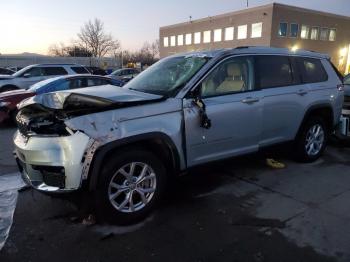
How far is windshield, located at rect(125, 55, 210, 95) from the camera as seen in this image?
4121 millimetres

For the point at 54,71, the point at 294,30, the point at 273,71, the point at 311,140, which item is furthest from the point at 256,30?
the point at 273,71

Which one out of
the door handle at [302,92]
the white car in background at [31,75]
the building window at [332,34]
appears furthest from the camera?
the building window at [332,34]

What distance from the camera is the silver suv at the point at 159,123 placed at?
3.29 meters

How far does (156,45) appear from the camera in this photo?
306ft

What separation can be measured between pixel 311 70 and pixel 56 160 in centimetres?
417

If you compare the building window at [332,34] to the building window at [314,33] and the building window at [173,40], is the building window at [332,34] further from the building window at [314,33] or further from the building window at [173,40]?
the building window at [173,40]

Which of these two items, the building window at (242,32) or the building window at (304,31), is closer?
the building window at (304,31)

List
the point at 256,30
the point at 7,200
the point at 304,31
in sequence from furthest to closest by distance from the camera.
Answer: the point at 304,31
the point at 256,30
the point at 7,200

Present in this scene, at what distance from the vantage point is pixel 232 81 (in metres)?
4.42

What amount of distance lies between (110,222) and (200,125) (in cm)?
147

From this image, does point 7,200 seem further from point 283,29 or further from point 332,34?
point 332,34

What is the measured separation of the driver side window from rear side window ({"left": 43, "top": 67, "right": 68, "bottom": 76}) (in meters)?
10.5

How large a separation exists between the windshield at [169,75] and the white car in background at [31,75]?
9.56 metres

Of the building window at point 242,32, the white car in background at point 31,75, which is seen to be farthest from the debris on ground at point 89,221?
the building window at point 242,32
